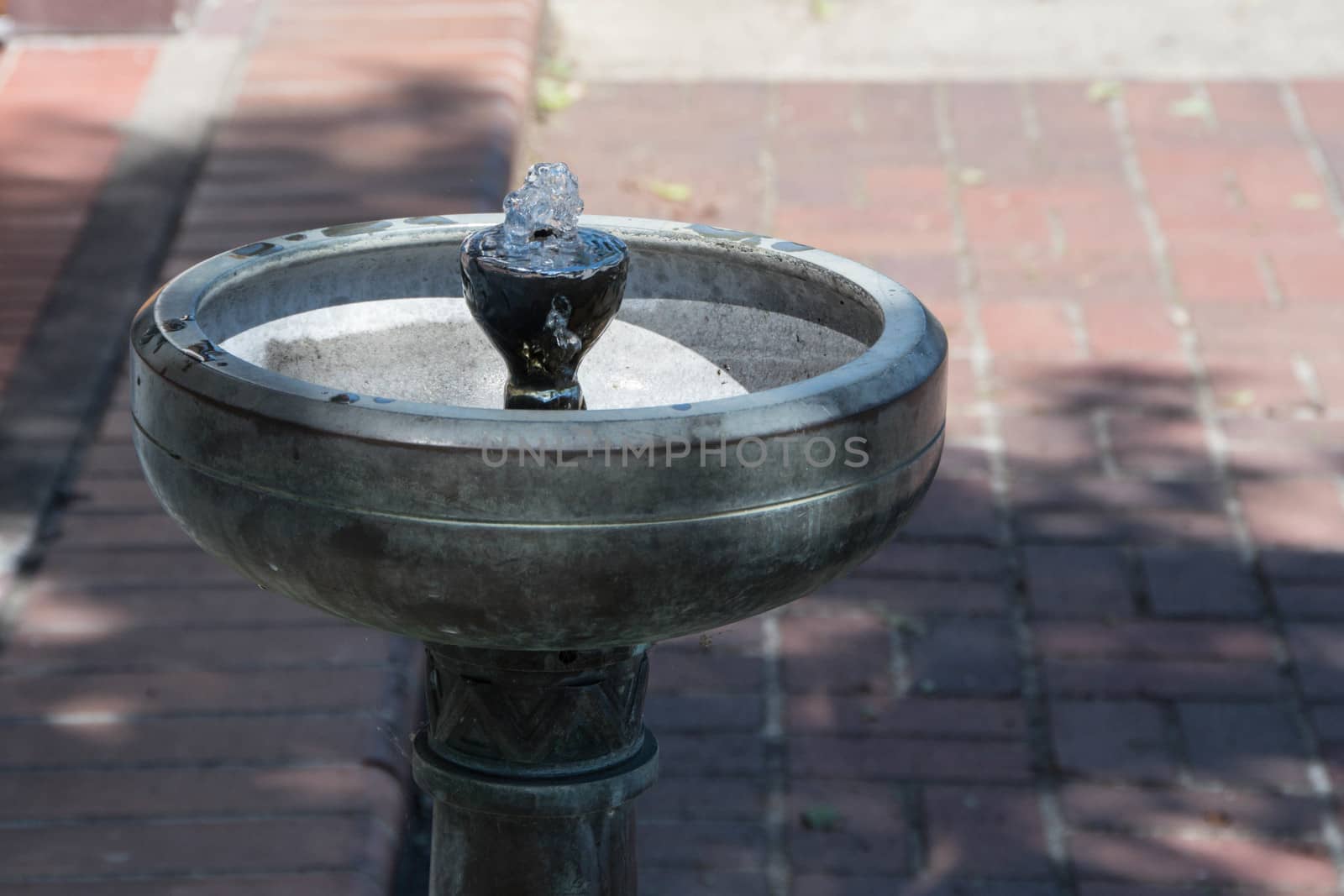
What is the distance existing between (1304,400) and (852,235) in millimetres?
1108

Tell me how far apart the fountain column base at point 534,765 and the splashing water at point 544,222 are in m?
0.35

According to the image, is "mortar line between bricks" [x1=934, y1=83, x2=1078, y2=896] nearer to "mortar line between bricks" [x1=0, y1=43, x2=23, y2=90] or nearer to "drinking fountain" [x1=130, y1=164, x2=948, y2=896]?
"drinking fountain" [x1=130, y1=164, x2=948, y2=896]

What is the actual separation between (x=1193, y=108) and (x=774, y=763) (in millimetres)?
2839

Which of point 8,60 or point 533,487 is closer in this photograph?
point 533,487

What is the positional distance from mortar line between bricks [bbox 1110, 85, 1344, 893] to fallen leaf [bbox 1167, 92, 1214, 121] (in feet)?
0.05

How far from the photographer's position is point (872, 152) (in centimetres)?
439

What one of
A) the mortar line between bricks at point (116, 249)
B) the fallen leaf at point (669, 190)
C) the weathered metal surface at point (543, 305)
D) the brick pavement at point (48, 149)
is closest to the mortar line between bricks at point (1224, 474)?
the fallen leaf at point (669, 190)

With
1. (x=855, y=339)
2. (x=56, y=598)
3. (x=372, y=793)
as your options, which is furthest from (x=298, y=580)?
(x=56, y=598)

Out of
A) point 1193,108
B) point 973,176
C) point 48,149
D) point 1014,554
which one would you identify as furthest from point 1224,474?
point 48,149

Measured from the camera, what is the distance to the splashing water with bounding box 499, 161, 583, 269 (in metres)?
1.43

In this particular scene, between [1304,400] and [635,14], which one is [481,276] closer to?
[1304,400]

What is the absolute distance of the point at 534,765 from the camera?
1.55 meters

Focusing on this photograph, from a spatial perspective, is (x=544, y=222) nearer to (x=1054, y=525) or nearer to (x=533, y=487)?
(x=533, y=487)

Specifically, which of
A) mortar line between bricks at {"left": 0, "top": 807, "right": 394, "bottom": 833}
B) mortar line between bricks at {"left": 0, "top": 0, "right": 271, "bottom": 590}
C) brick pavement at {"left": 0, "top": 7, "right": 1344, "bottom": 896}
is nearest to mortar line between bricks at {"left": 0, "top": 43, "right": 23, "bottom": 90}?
mortar line between bricks at {"left": 0, "top": 0, "right": 271, "bottom": 590}
